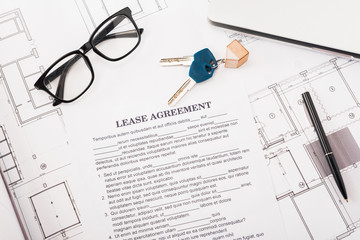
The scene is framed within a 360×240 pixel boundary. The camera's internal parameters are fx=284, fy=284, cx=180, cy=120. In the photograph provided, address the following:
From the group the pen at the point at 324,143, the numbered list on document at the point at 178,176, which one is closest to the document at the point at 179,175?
the numbered list on document at the point at 178,176

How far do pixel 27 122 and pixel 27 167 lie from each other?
87mm

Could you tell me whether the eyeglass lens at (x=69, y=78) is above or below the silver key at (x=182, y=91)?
above

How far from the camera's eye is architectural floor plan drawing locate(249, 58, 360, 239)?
1.72ft

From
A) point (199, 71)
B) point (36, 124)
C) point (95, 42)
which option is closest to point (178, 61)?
point (199, 71)

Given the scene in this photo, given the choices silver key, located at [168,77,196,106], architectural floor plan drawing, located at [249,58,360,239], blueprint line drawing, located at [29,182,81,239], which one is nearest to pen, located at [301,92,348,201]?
architectural floor plan drawing, located at [249,58,360,239]

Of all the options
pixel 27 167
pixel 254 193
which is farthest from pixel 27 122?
pixel 254 193

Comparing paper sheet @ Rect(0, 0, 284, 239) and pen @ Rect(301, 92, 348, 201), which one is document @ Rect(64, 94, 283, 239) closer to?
paper sheet @ Rect(0, 0, 284, 239)

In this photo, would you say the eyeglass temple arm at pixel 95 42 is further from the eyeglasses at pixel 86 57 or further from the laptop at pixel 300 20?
the laptop at pixel 300 20

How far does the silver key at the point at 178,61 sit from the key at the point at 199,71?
12mm

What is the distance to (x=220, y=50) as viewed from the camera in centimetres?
58

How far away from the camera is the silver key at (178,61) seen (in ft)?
1.83

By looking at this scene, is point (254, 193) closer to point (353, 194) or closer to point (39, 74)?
point (353, 194)

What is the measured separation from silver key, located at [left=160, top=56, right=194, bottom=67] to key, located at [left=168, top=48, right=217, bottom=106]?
12mm

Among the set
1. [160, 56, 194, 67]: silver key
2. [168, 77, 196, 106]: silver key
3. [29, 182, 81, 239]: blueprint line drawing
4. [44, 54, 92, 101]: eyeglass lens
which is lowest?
[29, 182, 81, 239]: blueprint line drawing
